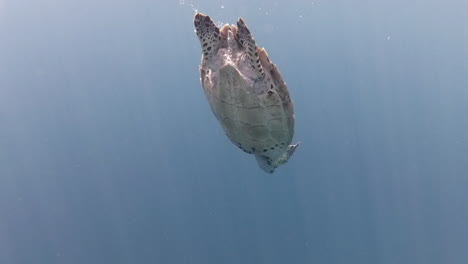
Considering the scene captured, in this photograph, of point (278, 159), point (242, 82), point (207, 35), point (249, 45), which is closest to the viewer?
point (249, 45)

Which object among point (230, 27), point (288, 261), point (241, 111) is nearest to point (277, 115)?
point (241, 111)

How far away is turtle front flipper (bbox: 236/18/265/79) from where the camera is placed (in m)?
3.17

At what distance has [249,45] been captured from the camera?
3.27 metres

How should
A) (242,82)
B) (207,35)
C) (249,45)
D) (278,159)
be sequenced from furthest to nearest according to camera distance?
(278,159)
(207,35)
(242,82)
(249,45)

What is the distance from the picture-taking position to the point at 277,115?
12.8ft

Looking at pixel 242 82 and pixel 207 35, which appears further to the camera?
pixel 207 35

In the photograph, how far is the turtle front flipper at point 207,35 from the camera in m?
3.57

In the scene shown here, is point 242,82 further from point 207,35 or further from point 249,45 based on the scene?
point 207,35

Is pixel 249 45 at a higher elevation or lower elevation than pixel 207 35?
lower

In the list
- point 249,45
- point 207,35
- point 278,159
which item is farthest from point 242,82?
point 278,159

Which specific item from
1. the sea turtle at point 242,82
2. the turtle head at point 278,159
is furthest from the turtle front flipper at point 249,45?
the turtle head at point 278,159

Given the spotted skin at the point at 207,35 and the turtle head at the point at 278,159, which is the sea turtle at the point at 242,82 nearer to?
the spotted skin at the point at 207,35

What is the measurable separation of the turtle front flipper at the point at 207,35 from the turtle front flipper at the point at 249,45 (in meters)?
0.32

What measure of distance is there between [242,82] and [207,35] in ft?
2.18
